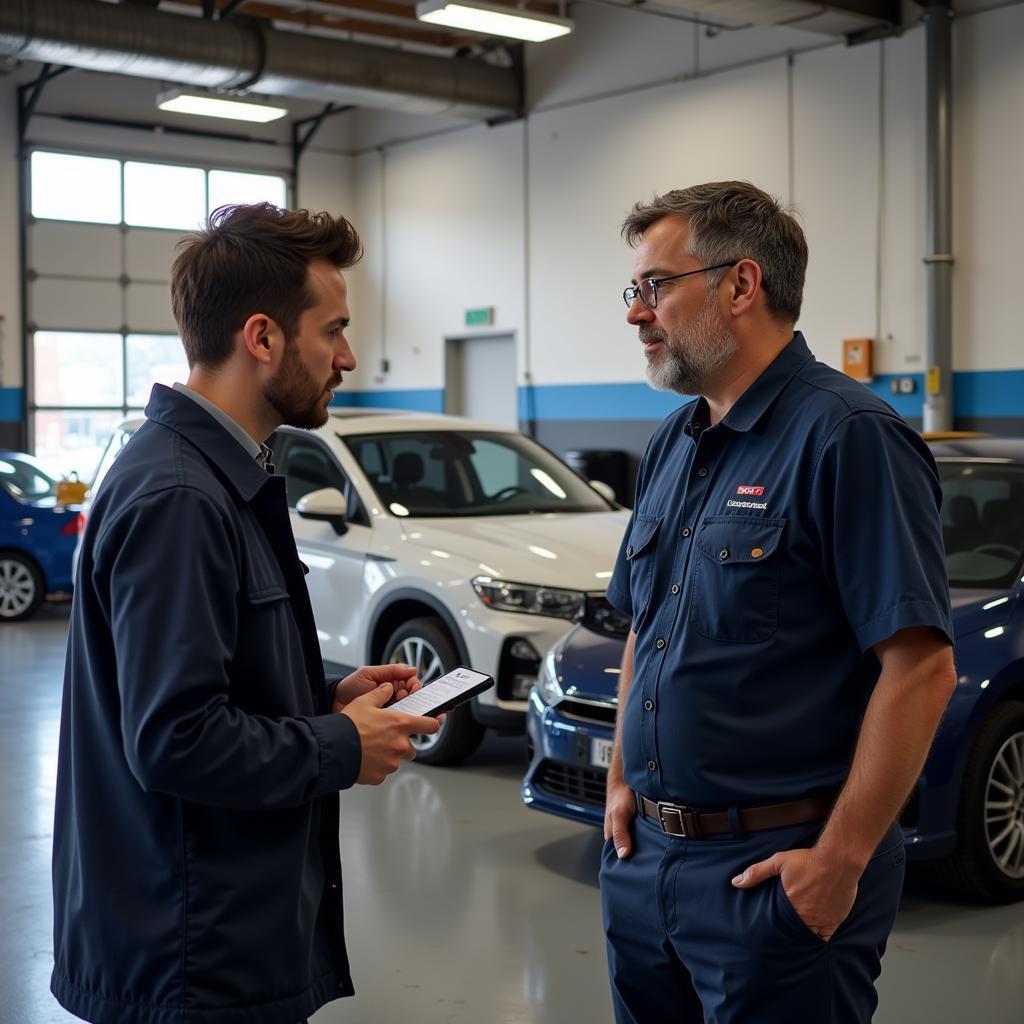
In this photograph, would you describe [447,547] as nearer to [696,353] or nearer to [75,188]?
[696,353]

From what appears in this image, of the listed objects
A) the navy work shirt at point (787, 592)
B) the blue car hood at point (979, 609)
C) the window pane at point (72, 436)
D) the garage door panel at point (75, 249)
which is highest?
the garage door panel at point (75, 249)

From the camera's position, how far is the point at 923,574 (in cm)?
190

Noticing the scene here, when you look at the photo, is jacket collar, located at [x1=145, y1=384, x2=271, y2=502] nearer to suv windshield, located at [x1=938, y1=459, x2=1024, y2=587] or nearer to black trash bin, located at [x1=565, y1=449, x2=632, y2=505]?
suv windshield, located at [x1=938, y1=459, x2=1024, y2=587]

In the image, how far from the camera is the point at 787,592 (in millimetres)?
1995

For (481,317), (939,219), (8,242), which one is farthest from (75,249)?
(939,219)

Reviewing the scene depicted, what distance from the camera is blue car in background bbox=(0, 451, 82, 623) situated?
10.8 meters

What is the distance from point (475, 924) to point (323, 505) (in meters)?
2.69

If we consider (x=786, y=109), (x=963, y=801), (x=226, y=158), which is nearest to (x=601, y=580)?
(x=963, y=801)

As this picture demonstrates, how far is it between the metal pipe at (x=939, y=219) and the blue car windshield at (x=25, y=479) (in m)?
7.22

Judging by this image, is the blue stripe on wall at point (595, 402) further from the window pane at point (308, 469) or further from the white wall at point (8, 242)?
the window pane at point (308, 469)

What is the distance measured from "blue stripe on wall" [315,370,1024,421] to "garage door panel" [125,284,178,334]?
170 centimetres

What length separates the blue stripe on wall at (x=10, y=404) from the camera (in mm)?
15891

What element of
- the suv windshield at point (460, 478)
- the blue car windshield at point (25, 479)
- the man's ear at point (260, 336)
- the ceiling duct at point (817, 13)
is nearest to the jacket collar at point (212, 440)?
the man's ear at point (260, 336)

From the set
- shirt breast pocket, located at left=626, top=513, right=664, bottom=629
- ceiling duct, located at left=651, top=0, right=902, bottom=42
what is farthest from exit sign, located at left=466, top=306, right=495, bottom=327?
shirt breast pocket, located at left=626, top=513, right=664, bottom=629
